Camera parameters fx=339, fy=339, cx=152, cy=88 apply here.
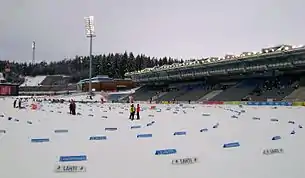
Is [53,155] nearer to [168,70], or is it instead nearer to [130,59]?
[168,70]

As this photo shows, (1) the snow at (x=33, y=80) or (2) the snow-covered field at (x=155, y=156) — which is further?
(1) the snow at (x=33, y=80)

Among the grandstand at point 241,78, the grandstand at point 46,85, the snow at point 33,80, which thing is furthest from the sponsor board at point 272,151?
the snow at point 33,80

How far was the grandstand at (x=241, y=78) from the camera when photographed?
48.9m

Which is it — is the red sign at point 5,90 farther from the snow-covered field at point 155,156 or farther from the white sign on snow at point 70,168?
the white sign on snow at point 70,168

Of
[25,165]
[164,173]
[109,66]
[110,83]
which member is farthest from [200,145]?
[109,66]

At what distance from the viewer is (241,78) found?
6359cm

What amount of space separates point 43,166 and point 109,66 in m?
117

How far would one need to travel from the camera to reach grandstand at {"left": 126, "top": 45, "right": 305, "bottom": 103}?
4891 cm

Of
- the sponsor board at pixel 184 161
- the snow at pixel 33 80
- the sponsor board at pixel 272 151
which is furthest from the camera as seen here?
the snow at pixel 33 80

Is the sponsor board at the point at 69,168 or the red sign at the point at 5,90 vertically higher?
the sponsor board at the point at 69,168

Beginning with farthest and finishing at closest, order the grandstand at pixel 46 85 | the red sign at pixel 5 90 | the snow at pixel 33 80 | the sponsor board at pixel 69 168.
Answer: the snow at pixel 33 80
the grandstand at pixel 46 85
the red sign at pixel 5 90
the sponsor board at pixel 69 168

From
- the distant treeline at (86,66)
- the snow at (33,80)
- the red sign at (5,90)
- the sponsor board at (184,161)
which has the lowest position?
the red sign at (5,90)

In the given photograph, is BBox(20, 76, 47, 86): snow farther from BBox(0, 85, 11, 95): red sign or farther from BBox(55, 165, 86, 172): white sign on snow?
BBox(55, 165, 86, 172): white sign on snow

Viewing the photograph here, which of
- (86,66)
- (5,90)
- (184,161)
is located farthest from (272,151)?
(86,66)
